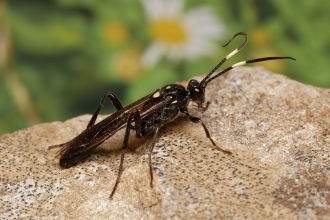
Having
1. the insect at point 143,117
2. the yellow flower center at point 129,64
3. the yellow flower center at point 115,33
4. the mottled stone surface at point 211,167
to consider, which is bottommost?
the mottled stone surface at point 211,167

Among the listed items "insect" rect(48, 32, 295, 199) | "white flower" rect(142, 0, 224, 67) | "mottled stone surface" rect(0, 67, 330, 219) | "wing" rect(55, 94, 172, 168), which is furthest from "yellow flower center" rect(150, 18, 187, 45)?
"wing" rect(55, 94, 172, 168)

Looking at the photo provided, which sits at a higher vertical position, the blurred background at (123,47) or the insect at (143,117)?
the blurred background at (123,47)

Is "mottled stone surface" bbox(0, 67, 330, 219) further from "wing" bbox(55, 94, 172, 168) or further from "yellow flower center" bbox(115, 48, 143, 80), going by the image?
"yellow flower center" bbox(115, 48, 143, 80)

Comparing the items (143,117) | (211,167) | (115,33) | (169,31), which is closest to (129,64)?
(115,33)

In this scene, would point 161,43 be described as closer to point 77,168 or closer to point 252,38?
point 252,38

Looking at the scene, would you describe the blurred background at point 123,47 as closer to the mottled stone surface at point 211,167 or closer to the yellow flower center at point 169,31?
the yellow flower center at point 169,31

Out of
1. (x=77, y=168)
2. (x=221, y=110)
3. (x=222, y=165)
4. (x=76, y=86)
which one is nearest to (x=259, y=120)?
(x=221, y=110)

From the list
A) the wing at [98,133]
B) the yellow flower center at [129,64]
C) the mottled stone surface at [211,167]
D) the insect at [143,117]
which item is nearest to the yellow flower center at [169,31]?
the yellow flower center at [129,64]
